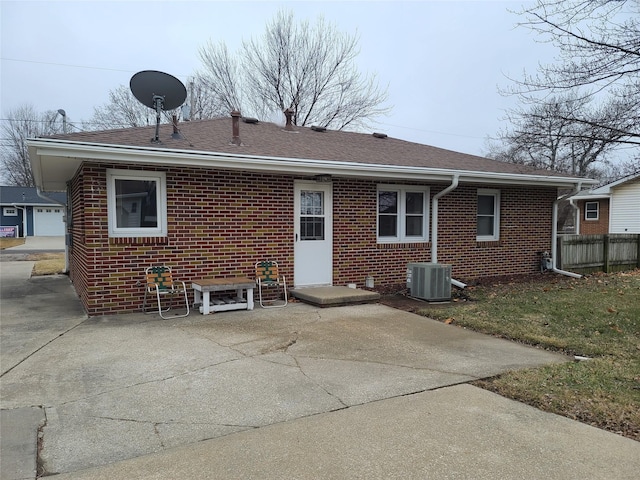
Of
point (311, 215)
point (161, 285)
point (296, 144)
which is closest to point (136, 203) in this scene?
point (161, 285)

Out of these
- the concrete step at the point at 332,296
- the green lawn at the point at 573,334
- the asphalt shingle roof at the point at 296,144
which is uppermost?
the asphalt shingle roof at the point at 296,144

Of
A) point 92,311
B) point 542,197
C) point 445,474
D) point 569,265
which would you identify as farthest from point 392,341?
point 569,265

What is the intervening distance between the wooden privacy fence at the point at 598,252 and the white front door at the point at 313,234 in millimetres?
7449

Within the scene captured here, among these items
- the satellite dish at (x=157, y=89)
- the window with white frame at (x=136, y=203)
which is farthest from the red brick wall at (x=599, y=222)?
the window with white frame at (x=136, y=203)

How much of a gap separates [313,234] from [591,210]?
25146mm

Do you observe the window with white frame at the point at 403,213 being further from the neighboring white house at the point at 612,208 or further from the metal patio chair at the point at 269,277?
the neighboring white house at the point at 612,208

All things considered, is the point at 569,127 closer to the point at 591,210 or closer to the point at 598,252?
the point at 598,252

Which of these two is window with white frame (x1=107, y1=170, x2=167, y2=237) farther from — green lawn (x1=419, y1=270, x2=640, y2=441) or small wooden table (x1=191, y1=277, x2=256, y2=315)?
green lawn (x1=419, y1=270, x2=640, y2=441)

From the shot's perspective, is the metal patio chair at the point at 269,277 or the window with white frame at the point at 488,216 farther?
the window with white frame at the point at 488,216

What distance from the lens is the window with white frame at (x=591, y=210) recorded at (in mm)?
27469

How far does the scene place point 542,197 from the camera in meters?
12.2

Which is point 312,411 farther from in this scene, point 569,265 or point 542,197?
point 569,265

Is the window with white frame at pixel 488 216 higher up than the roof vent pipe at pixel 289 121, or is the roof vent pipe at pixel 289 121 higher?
the roof vent pipe at pixel 289 121

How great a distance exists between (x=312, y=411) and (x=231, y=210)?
17.0 feet
